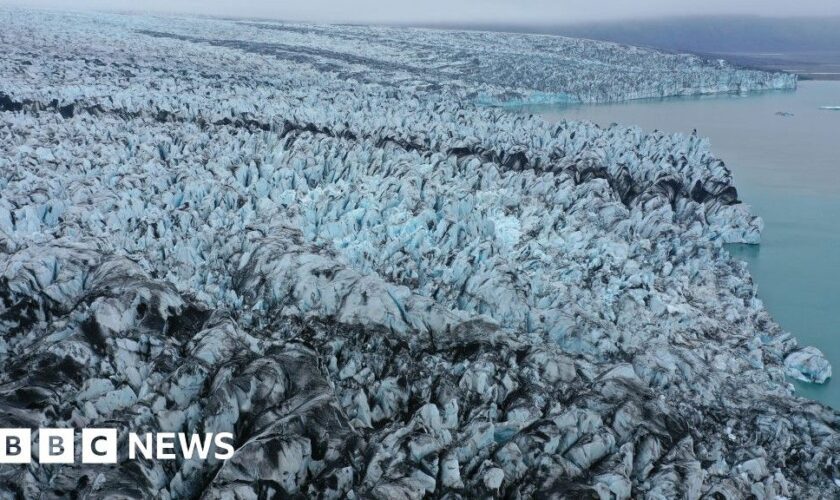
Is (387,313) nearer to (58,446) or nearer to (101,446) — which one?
(101,446)

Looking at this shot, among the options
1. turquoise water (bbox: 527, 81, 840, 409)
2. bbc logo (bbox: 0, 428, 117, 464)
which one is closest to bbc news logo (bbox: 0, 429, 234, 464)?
bbc logo (bbox: 0, 428, 117, 464)

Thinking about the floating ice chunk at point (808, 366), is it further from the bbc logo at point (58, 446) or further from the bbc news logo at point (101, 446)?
the bbc logo at point (58, 446)

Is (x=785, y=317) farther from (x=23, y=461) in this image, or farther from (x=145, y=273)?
(x=23, y=461)

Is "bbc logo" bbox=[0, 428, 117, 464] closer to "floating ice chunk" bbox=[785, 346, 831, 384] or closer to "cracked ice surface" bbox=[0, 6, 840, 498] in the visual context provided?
"cracked ice surface" bbox=[0, 6, 840, 498]

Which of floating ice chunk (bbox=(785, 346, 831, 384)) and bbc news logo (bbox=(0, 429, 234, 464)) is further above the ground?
floating ice chunk (bbox=(785, 346, 831, 384))

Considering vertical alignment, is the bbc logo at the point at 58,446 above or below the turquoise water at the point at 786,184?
below

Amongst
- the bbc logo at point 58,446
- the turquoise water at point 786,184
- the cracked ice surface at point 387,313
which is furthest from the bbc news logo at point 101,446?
the turquoise water at point 786,184
